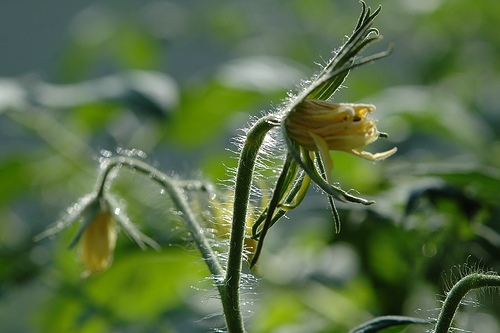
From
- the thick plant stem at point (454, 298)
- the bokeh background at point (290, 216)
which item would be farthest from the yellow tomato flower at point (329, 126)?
the bokeh background at point (290, 216)

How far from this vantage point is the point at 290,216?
142 centimetres

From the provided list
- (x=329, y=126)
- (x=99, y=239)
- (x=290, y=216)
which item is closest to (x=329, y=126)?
(x=329, y=126)

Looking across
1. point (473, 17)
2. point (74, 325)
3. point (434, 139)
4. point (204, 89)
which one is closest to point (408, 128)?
point (434, 139)

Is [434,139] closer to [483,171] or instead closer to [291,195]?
[483,171]

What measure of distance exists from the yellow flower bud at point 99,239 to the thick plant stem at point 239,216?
12.8 inches

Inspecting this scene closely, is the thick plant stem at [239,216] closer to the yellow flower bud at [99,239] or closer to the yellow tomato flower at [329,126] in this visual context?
the yellow tomato flower at [329,126]

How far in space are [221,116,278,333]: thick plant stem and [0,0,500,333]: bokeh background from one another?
33cm

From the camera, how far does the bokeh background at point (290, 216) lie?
4.18 feet

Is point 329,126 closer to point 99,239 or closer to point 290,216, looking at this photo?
point 99,239

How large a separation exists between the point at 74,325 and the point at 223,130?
34.0 inches

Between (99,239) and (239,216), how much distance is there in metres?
0.37

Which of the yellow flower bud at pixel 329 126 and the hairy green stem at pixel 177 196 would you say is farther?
the hairy green stem at pixel 177 196

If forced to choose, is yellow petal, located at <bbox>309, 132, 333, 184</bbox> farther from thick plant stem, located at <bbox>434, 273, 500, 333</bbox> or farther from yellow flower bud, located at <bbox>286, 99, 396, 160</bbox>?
thick plant stem, located at <bbox>434, 273, 500, 333</bbox>

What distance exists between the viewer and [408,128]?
A: 191 centimetres
